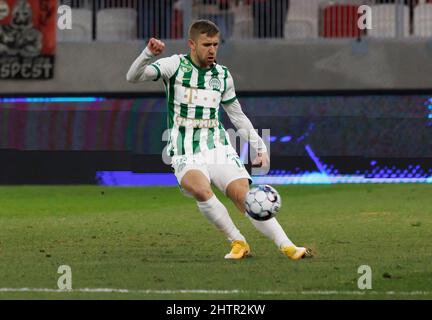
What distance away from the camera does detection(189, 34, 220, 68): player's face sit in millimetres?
10109

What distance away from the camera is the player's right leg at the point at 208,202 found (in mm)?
10031

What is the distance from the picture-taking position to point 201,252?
11.0 meters

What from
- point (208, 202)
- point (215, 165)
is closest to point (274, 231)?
point (208, 202)

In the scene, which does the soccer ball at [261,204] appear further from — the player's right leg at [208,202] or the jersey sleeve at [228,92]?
the jersey sleeve at [228,92]

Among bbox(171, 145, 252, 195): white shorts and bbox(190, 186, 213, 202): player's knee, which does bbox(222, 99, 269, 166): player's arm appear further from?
bbox(190, 186, 213, 202): player's knee

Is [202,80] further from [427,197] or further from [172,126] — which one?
[427,197]

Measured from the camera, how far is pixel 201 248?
37.3ft

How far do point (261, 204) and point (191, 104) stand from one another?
48.2 inches

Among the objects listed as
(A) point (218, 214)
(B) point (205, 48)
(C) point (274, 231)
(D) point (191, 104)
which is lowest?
(C) point (274, 231)

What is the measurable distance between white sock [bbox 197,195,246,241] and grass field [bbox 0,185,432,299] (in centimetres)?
26

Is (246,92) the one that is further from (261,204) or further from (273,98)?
(261,204)

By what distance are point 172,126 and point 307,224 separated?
4.30m

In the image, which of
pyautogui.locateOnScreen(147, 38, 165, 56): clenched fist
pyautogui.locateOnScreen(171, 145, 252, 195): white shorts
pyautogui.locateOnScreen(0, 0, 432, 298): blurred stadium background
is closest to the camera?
pyautogui.locateOnScreen(147, 38, 165, 56): clenched fist

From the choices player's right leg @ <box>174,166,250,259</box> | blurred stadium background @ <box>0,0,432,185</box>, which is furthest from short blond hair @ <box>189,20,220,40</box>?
blurred stadium background @ <box>0,0,432,185</box>
